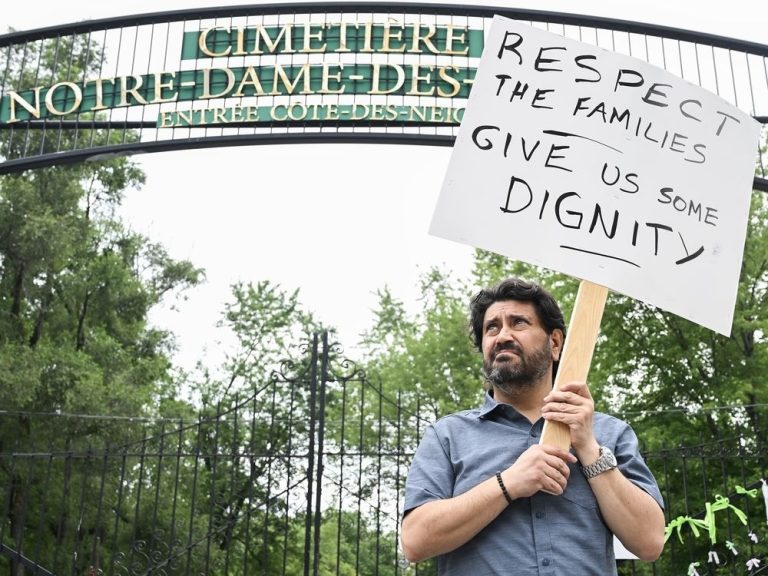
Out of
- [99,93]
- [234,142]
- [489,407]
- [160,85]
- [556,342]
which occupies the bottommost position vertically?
[489,407]

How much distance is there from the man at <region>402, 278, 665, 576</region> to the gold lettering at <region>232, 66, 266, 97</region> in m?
5.95

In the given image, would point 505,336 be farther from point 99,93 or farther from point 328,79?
point 99,93

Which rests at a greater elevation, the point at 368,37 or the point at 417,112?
the point at 368,37

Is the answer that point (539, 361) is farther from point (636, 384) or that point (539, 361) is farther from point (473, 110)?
point (636, 384)

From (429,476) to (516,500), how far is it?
0.23 metres

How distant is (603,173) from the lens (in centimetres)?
224

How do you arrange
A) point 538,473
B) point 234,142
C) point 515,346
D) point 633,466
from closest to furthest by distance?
point 538,473 → point 633,466 → point 515,346 → point 234,142

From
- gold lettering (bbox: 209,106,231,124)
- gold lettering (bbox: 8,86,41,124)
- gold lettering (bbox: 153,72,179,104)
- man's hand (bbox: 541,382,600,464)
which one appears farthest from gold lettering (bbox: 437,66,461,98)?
man's hand (bbox: 541,382,600,464)

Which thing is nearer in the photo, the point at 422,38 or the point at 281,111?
the point at 281,111

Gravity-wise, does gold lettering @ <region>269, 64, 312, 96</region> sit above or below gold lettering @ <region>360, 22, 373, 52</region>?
below

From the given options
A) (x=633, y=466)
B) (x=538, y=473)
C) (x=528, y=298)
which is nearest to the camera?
Answer: (x=538, y=473)

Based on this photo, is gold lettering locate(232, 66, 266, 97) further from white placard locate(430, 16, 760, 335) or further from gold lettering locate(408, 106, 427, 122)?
white placard locate(430, 16, 760, 335)

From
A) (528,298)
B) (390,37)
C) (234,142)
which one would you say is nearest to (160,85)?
(234,142)

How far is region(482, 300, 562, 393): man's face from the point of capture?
2.16m
